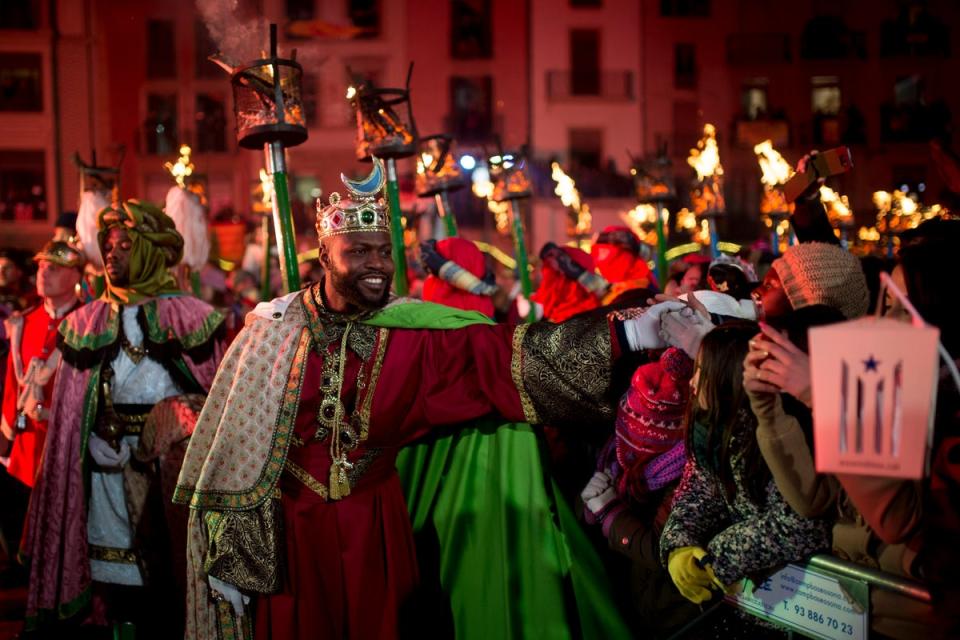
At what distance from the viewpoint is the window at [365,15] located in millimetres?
32844

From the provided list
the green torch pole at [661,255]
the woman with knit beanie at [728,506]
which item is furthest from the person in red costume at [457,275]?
the woman with knit beanie at [728,506]

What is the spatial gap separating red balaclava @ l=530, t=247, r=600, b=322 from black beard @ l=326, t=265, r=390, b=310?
301 centimetres

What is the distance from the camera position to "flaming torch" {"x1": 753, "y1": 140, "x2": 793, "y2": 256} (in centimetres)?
762

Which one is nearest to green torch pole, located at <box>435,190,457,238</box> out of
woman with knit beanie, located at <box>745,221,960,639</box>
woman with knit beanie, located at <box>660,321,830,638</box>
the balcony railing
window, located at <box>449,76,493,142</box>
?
woman with knit beanie, located at <box>660,321,830,638</box>

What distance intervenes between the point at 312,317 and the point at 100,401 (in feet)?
6.72

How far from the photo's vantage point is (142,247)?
5242 millimetres

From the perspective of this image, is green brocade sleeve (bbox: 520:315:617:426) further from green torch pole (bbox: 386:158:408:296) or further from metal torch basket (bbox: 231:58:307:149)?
green torch pole (bbox: 386:158:408:296)

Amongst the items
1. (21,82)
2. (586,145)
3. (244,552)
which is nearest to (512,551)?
(244,552)

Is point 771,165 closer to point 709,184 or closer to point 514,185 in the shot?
point 709,184

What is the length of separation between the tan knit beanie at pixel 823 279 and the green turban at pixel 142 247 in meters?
3.56

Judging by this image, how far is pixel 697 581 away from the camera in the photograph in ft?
9.21

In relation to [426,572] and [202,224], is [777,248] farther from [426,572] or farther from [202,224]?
[426,572]

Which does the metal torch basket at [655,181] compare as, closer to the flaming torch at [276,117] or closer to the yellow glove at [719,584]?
the flaming torch at [276,117]

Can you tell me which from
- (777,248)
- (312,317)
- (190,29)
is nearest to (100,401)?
(312,317)
